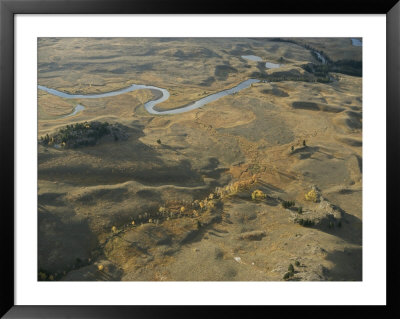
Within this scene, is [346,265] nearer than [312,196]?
Yes

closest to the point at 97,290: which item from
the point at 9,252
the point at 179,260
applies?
the point at 9,252

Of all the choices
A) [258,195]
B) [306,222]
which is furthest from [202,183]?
[306,222]

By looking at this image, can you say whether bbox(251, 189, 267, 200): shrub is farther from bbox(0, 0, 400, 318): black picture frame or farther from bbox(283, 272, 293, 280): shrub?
bbox(0, 0, 400, 318): black picture frame

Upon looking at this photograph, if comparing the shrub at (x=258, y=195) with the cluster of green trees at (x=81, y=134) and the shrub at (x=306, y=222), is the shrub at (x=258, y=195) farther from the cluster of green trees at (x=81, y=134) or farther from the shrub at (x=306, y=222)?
the cluster of green trees at (x=81, y=134)

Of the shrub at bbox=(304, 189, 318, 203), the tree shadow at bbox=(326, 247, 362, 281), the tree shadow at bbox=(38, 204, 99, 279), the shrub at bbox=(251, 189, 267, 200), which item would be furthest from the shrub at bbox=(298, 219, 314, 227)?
the tree shadow at bbox=(38, 204, 99, 279)

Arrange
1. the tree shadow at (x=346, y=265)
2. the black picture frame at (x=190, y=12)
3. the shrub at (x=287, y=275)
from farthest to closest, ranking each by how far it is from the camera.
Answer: the shrub at (x=287, y=275) < the tree shadow at (x=346, y=265) < the black picture frame at (x=190, y=12)

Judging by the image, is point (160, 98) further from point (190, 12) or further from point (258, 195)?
point (190, 12)

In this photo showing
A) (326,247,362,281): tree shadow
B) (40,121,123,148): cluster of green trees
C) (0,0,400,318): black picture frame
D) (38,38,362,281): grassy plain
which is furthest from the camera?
(40,121,123,148): cluster of green trees

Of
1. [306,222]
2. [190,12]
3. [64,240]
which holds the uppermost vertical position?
[190,12]

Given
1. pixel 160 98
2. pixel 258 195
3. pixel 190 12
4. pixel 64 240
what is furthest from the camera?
pixel 160 98

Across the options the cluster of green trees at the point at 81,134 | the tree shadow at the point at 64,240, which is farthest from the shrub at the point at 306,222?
the cluster of green trees at the point at 81,134

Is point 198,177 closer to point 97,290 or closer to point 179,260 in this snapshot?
point 179,260
